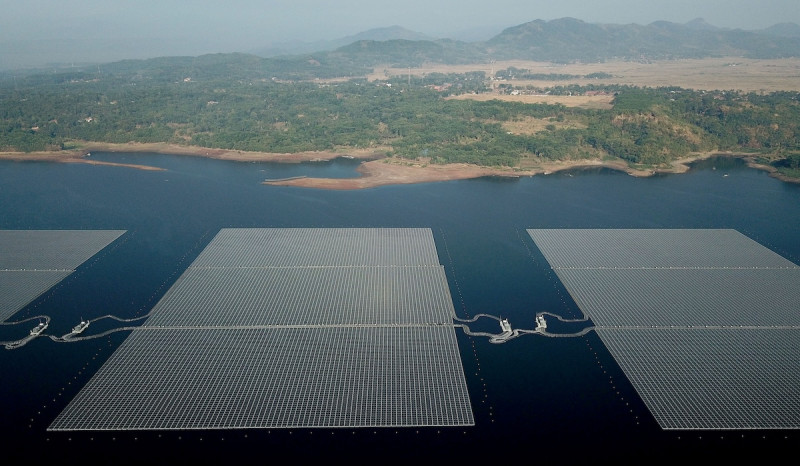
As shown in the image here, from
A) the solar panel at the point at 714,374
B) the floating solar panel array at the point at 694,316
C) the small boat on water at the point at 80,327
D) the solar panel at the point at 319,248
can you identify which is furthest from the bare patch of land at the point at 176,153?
the solar panel at the point at 714,374

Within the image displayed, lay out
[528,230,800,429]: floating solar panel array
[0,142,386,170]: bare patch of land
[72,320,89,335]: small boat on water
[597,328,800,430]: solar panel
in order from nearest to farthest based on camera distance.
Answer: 1. [597,328,800,430]: solar panel
2. [528,230,800,429]: floating solar panel array
3. [72,320,89,335]: small boat on water
4. [0,142,386,170]: bare patch of land

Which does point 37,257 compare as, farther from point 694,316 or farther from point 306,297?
point 694,316

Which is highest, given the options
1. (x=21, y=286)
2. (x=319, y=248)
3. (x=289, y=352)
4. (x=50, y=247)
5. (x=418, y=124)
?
(x=418, y=124)

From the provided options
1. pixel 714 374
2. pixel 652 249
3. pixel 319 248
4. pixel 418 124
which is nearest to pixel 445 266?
pixel 319 248

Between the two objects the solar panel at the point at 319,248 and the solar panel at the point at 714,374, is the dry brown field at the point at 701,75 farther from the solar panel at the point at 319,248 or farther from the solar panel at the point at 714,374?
the solar panel at the point at 714,374

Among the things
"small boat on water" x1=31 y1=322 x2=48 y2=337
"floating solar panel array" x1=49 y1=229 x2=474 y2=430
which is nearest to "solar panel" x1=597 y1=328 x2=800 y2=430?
"floating solar panel array" x1=49 y1=229 x2=474 y2=430

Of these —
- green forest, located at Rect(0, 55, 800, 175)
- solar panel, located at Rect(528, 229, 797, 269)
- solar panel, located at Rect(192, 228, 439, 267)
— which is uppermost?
green forest, located at Rect(0, 55, 800, 175)

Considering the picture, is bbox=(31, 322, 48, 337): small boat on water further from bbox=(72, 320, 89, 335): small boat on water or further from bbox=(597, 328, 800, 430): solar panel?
bbox=(597, 328, 800, 430): solar panel
